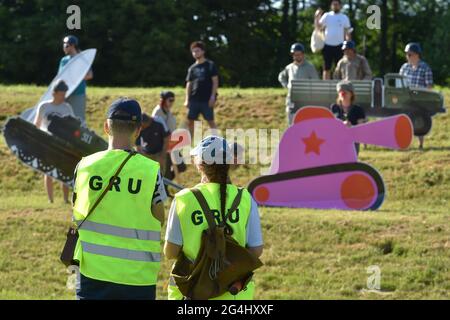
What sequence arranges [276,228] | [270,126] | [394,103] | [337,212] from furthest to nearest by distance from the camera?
[270,126]
[394,103]
[337,212]
[276,228]

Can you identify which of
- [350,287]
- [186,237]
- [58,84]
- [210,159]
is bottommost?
[350,287]

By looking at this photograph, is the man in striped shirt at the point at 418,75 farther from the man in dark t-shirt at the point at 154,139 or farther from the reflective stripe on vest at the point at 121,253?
the reflective stripe on vest at the point at 121,253

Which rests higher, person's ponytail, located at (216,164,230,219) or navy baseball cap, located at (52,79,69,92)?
navy baseball cap, located at (52,79,69,92)

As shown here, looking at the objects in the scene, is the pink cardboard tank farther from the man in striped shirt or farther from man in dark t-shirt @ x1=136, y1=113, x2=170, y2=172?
the man in striped shirt

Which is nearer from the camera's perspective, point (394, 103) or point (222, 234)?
point (222, 234)

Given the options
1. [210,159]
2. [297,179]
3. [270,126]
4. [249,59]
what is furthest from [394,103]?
[249,59]

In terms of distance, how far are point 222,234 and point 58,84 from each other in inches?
355

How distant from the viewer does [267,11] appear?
148 ft

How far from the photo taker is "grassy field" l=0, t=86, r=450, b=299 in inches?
443

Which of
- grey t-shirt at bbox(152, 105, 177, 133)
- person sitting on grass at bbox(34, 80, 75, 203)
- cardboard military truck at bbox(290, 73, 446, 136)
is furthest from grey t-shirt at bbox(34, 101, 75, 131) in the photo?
cardboard military truck at bbox(290, 73, 446, 136)

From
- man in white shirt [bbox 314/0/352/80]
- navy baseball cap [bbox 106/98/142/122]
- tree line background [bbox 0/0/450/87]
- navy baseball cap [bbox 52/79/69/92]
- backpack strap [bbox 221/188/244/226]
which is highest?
tree line background [bbox 0/0/450/87]
